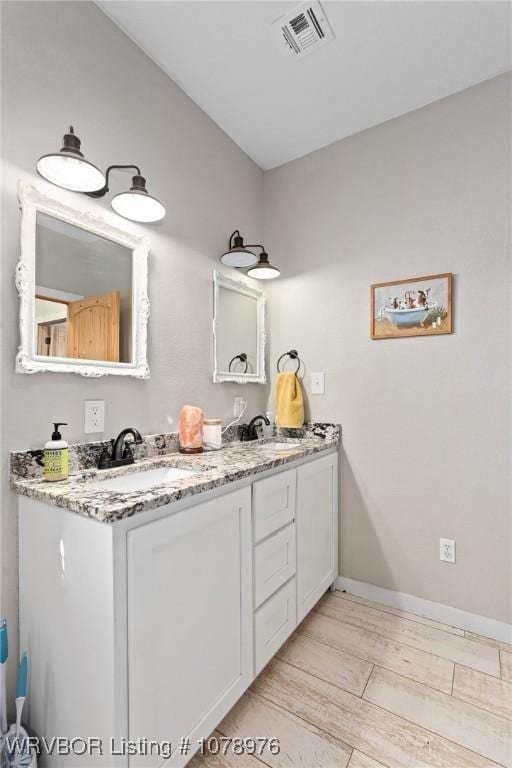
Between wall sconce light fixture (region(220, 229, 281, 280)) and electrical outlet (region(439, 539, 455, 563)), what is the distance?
1.75 m

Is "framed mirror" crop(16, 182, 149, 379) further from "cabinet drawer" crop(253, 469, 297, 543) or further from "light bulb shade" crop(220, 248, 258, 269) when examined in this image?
"cabinet drawer" crop(253, 469, 297, 543)

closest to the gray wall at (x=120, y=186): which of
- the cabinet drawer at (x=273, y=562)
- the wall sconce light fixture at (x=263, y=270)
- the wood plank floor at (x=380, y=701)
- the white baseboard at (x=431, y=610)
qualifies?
the wall sconce light fixture at (x=263, y=270)

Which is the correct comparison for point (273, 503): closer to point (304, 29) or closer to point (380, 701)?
point (380, 701)

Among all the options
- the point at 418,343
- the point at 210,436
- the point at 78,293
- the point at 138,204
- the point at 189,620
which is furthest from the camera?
the point at 418,343

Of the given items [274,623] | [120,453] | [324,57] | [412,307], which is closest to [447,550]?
[274,623]

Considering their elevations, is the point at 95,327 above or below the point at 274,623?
above

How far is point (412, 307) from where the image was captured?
6.35 ft

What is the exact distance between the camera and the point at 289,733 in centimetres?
123

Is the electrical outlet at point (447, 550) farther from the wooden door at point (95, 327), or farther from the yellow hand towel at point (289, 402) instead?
the wooden door at point (95, 327)

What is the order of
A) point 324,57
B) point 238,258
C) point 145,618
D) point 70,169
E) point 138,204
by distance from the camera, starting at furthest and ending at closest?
point 238,258, point 324,57, point 138,204, point 70,169, point 145,618

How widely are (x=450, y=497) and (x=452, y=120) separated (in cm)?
193

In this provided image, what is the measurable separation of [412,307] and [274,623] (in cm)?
164

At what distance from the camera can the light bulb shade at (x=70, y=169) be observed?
1.12 meters

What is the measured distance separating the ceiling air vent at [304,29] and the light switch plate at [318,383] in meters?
1.57
